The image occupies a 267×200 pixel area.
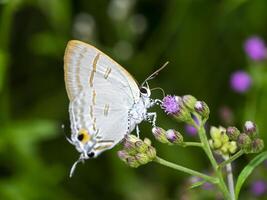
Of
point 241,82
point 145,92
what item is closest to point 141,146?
point 145,92

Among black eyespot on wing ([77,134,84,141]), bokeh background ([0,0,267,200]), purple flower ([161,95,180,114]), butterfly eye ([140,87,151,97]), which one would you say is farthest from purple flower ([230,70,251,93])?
black eyespot on wing ([77,134,84,141])

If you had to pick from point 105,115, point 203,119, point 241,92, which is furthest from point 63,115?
point 203,119

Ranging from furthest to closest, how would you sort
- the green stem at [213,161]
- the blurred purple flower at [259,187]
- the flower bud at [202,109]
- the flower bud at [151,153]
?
the blurred purple flower at [259,187]
the flower bud at [202,109]
the flower bud at [151,153]
the green stem at [213,161]

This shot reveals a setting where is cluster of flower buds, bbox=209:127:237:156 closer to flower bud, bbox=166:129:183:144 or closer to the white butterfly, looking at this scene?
flower bud, bbox=166:129:183:144

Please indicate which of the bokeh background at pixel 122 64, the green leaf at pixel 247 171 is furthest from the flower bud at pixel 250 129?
the bokeh background at pixel 122 64

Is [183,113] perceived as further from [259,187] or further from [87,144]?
[259,187]

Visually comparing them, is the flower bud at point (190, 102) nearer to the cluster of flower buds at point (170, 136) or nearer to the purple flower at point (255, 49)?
the cluster of flower buds at point (170, 136)
